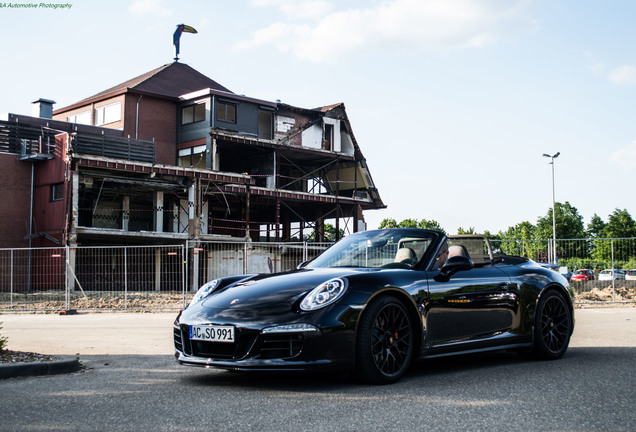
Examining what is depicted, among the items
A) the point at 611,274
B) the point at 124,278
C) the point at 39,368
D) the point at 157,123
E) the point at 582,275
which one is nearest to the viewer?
the point at 39,368

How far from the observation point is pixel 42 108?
1624 inches

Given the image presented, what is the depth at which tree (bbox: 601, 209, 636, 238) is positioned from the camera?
82619 millimetres

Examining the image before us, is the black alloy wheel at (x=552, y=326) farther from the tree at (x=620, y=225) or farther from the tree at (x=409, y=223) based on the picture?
the tree at (x=409, y=223)

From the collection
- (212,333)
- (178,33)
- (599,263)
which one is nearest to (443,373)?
(212,333)

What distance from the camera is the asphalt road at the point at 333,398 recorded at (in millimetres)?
4336

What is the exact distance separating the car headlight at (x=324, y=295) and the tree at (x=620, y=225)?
82482mm

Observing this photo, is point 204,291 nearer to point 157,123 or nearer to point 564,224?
point 157,123

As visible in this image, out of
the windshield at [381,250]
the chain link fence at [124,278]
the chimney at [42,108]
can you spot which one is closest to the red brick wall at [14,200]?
the chimney at [42,108]

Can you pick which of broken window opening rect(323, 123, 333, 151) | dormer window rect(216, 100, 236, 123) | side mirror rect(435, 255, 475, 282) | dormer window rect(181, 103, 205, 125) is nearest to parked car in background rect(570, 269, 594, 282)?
side mirror rect(435, 255, 475, 282)

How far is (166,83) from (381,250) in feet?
129

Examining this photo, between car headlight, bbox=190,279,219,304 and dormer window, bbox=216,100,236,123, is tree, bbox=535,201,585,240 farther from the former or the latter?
car headlight, bbox=190,279,219,304

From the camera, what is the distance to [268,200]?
1785 inches

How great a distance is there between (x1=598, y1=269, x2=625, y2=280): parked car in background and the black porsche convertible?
13.2 m

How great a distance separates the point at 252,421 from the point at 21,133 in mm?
35084
